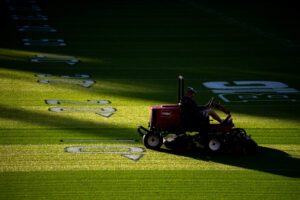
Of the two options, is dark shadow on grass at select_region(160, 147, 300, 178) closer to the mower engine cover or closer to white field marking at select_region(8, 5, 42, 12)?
the mower engine cover

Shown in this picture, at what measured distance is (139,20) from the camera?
88.2 ft

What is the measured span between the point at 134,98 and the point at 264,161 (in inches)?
204

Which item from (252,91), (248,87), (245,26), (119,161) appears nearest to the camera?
(119,161)

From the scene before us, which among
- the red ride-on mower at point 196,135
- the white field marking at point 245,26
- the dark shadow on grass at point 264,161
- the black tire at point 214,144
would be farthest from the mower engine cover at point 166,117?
the white field marking at point 245,26

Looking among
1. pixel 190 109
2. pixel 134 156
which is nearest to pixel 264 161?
pixel 190 109

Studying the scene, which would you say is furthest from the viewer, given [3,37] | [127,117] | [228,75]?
[3,37]

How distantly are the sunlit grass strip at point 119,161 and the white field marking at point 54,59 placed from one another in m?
8.58

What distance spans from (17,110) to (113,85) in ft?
11.3

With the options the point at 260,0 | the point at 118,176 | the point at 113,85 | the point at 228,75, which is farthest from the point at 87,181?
the point at 260,0

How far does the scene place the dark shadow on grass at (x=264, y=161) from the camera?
9.45 meters

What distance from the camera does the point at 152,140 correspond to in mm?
10188

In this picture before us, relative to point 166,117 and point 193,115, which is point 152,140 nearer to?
point 166,117

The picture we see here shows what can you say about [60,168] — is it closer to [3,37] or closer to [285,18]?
[3,37]

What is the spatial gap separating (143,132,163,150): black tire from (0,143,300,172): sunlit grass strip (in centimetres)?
11
